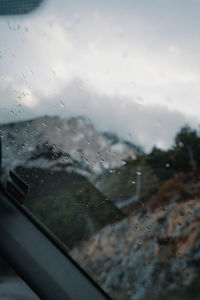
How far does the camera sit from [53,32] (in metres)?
1.45

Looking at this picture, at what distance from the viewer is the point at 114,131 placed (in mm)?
1403

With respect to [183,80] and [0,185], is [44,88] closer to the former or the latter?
[183,80]

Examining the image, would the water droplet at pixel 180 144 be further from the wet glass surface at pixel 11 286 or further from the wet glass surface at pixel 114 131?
the wet glass surface at pixel 11 286

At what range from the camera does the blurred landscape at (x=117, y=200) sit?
4.56ft

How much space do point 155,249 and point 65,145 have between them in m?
0.71

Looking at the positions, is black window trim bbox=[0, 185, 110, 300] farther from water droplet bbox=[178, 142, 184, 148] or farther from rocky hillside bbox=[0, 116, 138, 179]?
water droplet bbox=[178, 142, 184, 148]

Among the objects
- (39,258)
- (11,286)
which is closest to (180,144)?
(39,258)

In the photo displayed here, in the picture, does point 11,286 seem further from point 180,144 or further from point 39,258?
point 180,144

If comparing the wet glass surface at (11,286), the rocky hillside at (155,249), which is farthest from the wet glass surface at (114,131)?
the wet glass surface at (11,286)

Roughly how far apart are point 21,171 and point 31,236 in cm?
45

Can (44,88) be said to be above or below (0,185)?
above

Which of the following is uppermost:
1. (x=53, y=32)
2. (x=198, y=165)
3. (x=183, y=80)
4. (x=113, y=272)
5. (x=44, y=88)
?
(x=53, y=32)

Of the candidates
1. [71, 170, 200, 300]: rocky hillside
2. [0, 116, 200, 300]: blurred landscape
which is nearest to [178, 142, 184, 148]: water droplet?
[0, 116, 200, 300]: blurred landscape

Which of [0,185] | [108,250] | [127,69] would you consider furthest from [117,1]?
[0,185]
